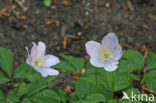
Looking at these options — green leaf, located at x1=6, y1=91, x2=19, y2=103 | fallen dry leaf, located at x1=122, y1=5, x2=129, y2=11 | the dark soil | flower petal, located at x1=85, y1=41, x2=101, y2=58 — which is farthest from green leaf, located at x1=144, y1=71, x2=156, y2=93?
fallen dry leaf, located at x1=122, y1=5, x2=129, y2=11

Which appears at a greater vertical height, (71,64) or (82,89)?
(71,64)

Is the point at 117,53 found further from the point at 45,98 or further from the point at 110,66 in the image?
the point at 45,98

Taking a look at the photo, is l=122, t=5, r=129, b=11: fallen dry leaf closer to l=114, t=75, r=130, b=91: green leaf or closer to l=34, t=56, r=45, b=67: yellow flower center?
l=114, t=75, r=130, b=91: green leaf

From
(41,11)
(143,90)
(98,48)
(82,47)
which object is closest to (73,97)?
(98,48)

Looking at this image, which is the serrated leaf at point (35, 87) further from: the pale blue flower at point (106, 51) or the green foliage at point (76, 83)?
the pale blue flower at point (106, 51)

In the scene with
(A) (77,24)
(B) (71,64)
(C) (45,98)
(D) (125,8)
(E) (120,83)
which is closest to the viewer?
(C) (45,98)

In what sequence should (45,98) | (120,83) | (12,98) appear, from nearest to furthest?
(12,98) → (45,98) → (120,83)

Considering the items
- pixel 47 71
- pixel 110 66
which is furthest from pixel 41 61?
pixel 110 66

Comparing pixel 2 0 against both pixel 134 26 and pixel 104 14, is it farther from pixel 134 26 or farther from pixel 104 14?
pixel 134 26
